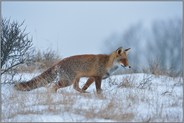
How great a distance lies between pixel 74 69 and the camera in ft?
43.6

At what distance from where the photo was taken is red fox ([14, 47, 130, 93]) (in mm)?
12836

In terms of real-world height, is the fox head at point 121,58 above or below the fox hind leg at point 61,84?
above

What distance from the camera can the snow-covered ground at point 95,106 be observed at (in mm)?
9664

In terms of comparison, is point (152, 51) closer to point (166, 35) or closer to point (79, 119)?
point (166, 35)

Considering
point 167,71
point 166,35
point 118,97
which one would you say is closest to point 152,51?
point 166,35

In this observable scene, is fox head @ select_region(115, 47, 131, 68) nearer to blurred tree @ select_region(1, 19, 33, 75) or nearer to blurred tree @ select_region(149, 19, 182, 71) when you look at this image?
blurred tree @ select_region(1, 19, 33, 75)

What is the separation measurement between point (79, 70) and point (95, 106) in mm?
3203

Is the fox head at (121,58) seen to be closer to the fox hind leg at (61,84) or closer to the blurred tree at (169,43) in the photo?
the fox hind leg at (61,84)

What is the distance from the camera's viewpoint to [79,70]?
13320 mm

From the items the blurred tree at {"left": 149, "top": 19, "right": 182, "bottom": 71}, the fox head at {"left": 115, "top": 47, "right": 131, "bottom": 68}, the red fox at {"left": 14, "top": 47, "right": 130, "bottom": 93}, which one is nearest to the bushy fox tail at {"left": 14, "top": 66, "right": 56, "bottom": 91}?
the red fox at {"left": 14, "top": 47, "right": 130, "bottom": 93}

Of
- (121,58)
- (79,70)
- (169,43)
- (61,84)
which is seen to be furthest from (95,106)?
(169,43)

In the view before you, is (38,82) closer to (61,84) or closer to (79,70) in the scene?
(61,84)

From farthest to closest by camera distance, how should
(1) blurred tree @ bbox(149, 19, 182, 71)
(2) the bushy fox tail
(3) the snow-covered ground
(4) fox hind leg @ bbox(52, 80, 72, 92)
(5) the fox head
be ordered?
(1) blurred tree @ bbox(149, 19, 182, 71), (5) the fox head, (4) fox hind leg @ bbox(52, 80, 72, 92), (2) the bushy fox tail, (3) the snow-covered ground

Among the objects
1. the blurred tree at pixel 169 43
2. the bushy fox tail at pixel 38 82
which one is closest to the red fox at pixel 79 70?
the bushy fox tail at pixel 38 82
